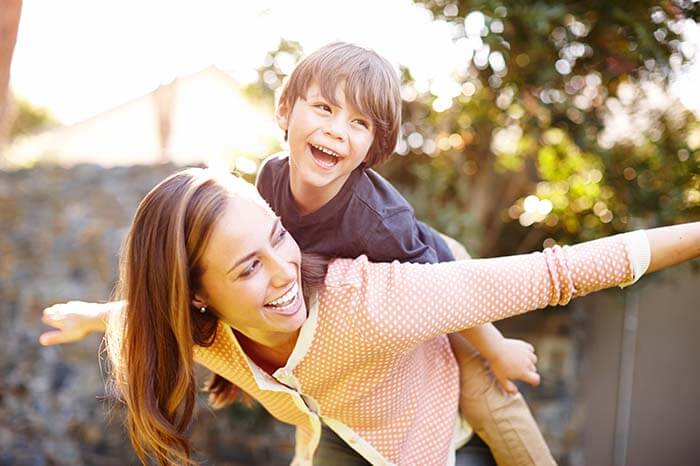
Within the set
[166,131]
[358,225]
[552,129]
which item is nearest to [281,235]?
[358,225]

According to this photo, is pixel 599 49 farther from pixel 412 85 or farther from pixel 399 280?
pixel 399 280

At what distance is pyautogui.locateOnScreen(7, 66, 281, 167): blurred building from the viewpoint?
15.9 feet

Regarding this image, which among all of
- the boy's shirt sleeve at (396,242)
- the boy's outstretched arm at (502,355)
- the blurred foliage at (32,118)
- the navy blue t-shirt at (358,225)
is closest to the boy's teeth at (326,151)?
the navy blue t-shirt at (358,225)

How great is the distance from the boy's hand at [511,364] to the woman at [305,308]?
20 cm

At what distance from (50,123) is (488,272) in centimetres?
1884

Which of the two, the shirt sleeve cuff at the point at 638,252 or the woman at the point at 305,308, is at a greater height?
the shirt sleeve cuff at the point at 638,252

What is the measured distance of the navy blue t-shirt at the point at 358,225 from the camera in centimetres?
203

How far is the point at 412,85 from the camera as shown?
404 cm

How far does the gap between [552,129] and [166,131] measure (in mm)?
8516

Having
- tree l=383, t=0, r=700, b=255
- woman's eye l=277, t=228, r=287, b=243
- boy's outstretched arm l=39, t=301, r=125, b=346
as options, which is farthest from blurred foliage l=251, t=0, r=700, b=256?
boy's outstretched arm l=39, t=301, r=125, b=346

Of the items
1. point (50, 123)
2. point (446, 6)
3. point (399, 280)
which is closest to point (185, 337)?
point (399, 280)

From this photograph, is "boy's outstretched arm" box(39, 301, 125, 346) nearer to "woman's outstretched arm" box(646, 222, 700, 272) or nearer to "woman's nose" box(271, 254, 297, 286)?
"woman's nose" box(271, 254, 297, 286)

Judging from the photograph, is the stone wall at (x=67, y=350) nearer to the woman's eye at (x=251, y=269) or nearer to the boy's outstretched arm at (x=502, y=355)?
the boy's outstretched arm at (x=502, y=355)

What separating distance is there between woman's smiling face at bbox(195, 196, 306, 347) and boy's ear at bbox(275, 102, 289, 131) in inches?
15.8
